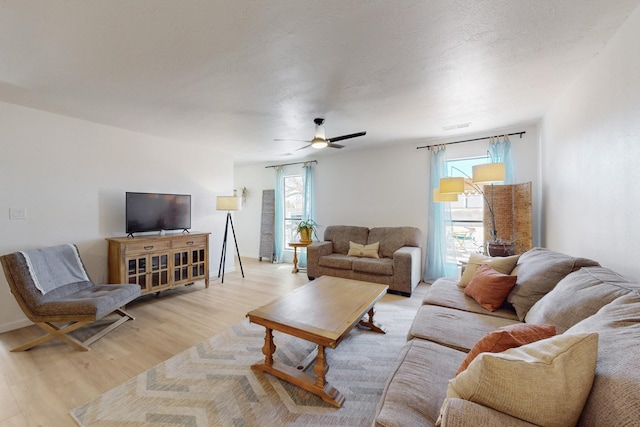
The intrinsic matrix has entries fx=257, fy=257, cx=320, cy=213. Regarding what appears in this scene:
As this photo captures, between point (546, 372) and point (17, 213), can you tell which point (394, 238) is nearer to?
point (546, 372)

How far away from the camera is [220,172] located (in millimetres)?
4957

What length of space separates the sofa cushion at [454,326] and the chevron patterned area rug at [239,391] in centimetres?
53

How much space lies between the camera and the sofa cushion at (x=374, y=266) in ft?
12.5

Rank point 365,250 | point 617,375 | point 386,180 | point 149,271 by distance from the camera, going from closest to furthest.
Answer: point 617,375
point 149,271
point 365,250
point 386,180

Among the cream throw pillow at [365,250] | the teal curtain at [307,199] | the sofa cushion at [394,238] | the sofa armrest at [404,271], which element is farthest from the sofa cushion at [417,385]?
the teal curtain at [307,199]

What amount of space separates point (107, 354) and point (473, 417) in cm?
280

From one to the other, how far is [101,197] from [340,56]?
3.53 metres

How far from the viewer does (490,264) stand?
2.35 metres

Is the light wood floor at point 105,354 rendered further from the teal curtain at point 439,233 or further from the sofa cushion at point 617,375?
the teal curtain at point 439,233

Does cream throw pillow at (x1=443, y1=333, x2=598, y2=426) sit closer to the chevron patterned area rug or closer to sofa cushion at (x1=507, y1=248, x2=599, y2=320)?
the chevron patterned area rug

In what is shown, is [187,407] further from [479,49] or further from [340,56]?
[479,49]

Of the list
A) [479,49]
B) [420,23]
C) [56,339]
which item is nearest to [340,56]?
[420,23]

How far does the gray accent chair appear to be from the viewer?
7.26 feet

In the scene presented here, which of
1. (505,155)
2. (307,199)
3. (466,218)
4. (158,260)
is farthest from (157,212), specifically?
(505,155)
